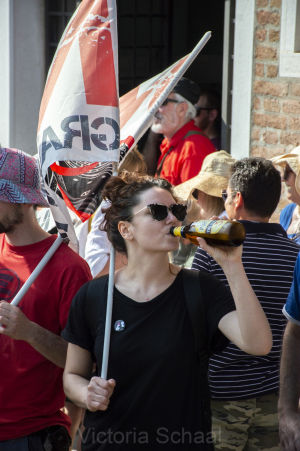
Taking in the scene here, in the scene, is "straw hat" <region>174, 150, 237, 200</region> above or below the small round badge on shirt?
above

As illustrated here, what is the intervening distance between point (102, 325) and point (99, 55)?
4.36 ft

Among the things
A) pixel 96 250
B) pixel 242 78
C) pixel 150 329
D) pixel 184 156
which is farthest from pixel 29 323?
pixel 242 78

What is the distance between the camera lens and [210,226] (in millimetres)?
2072

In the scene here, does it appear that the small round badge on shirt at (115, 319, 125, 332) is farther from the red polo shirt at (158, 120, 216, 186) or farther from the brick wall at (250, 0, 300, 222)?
the brick wall at (250, 0, 300, 222)

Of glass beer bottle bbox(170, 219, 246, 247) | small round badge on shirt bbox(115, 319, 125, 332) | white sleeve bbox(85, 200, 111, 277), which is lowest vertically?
white sleeve bbox(85, 200, 111, 277)

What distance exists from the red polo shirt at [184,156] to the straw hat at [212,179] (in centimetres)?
85

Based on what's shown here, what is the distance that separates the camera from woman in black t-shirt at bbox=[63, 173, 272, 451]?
2.03 m

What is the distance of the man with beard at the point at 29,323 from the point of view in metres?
2.46

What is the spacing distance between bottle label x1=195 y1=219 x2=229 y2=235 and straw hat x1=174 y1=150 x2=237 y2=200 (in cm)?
168

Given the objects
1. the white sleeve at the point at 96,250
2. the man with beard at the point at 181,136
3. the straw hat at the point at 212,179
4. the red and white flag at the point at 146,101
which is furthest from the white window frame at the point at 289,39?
the white sleeve at the point at 96,250

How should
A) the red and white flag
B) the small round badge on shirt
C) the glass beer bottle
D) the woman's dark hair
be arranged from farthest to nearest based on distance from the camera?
the red and white flag < the woman's dark hair < the small round badge on shirt < the glass beer bottle

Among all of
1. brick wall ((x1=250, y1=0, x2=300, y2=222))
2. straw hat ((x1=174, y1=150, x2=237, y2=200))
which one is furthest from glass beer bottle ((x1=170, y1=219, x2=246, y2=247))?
brick wall ((x1=250, y1=0, x2=300, y2=222))

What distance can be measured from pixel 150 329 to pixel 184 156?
10.9 feet

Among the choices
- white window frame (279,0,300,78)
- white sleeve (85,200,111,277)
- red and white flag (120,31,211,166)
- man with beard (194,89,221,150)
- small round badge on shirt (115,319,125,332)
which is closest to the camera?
small round badge on shirt (115,319,125,332)
